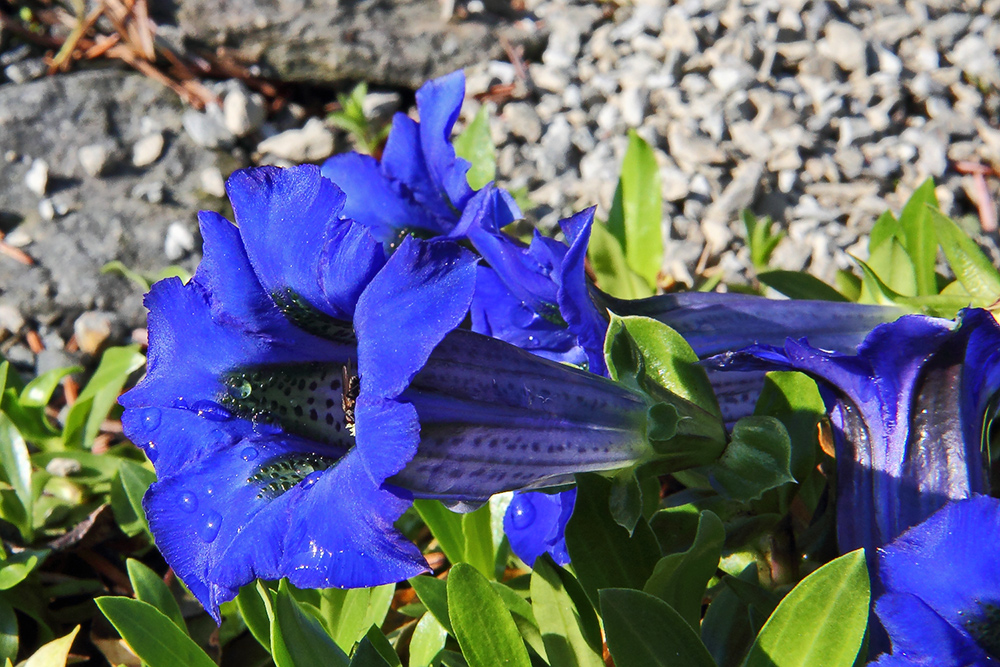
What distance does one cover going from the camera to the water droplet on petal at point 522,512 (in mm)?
1465

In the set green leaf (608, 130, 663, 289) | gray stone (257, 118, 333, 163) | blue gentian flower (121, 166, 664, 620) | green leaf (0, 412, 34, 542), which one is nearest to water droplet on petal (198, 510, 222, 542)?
blue gentian flower (121, 166, 664, 620)

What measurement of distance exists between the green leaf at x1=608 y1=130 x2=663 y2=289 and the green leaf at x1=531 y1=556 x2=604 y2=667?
96 cm

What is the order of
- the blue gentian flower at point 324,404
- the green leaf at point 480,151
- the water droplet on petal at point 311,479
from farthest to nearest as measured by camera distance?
the green leaf at point 480,151
the water droplet on petal at point 311,479
the blue gentian flower at point 324,404

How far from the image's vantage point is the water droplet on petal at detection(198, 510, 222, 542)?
3.61 ft

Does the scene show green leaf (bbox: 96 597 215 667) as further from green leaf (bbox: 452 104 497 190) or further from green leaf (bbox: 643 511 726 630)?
green leaf (bbox: 452 104 497 190)

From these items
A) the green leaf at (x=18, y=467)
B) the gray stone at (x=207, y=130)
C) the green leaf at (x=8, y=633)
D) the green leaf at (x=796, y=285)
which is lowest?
the green leaf at (x=8, y=633)

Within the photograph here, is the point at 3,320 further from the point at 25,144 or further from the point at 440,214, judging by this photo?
the point at 440,214

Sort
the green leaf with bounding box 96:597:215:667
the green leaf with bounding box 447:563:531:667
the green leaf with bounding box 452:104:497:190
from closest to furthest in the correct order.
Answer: the green leaf with bounding box 447:563:531:667
the green leaf with bounding box 96:597:215:667
the green leaf with bounding box 452:104:497:190

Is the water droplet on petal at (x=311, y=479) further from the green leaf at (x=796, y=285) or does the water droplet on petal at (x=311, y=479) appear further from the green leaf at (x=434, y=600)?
the green leaf at (x=796, y=285)

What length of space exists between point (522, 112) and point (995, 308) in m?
1.80

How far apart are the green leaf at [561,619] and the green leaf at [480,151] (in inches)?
46.0

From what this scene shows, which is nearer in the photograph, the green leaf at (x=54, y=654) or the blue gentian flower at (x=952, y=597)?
the blue gentian flower at (x=952, y=597)

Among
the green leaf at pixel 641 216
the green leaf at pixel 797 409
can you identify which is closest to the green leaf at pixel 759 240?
the green leaf at pixel 641 216

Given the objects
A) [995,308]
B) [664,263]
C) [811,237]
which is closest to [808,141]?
[811,237]
